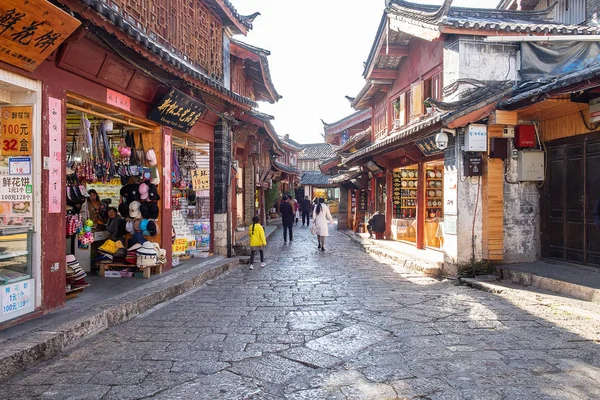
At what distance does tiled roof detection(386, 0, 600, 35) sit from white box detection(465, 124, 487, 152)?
2.85 m

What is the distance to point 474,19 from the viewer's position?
13.1 meters

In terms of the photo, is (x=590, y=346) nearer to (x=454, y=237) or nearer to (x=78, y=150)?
(x=454, y=237)

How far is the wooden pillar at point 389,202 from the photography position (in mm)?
16953

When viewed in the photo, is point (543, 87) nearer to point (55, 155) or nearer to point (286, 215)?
point (55, 155)

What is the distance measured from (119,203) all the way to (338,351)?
19.8 feet

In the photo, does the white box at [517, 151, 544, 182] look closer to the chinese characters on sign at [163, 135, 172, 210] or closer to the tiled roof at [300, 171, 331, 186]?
the chinese characters on sign at [163, 135, 172, 210]

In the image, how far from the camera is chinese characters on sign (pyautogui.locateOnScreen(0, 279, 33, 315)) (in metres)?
5.10

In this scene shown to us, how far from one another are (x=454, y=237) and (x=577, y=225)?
2.31 m

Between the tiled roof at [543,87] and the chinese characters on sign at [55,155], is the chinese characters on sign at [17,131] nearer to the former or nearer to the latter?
the chinese characters on sign at [55,155]

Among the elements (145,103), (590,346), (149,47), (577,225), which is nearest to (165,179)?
(145,103)

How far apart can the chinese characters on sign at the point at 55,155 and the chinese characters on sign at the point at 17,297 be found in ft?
3.22

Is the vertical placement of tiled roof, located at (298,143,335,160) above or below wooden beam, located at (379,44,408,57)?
above

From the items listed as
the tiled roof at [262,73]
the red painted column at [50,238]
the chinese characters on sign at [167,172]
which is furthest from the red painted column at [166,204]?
the tiled roof at [262,73]

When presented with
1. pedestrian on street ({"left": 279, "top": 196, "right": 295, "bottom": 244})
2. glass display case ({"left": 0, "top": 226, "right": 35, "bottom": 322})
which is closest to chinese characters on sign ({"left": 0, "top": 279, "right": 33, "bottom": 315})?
glass display case ({"left": 0, "top": 226, "right": 35, "bottom": 322})
